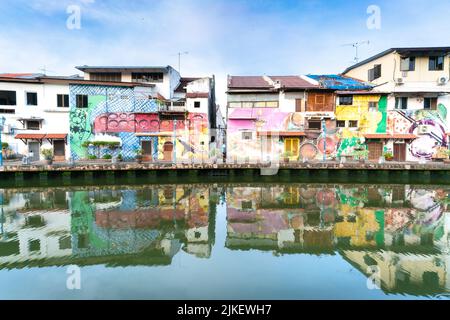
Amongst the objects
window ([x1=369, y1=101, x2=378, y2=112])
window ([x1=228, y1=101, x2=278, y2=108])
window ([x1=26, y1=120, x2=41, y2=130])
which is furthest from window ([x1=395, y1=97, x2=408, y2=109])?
window ([x1=26, y1=120, x2=41, y2=130])

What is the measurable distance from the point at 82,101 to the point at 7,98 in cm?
575

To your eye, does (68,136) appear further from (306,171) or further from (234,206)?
(306,171)

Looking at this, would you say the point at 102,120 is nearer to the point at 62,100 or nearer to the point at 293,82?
the point at 62,100

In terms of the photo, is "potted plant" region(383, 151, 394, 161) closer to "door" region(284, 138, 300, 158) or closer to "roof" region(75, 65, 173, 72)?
"door" region(284, 138, 300, 158)

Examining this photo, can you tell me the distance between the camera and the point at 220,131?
95.9 feet

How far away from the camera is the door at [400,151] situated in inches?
938

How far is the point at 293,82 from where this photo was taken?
2534cm

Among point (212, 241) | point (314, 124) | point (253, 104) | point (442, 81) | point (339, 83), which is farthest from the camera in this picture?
→ point (339, 83)

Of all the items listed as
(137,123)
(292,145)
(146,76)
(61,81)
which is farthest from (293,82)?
(61,81)

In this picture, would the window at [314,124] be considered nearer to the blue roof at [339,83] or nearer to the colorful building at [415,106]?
the blue roof at [339,83]

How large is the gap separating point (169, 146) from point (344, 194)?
14.6 metres

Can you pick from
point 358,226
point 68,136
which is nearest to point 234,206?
point 358,226

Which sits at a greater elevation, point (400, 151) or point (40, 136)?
point (40, 136)
